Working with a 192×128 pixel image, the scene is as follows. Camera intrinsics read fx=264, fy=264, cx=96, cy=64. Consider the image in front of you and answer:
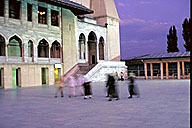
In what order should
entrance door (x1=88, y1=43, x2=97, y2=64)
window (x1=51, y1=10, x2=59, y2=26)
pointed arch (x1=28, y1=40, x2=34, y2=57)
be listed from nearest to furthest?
pointed arch (x1=28, y1=40, x2=34, y2=57)
window (x1=51, y1=10, x2=59, y2=26)
entrance door (x1=88, y1=43, x2=97, y2=64)

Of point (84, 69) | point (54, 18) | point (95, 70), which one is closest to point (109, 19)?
point (84, 69)

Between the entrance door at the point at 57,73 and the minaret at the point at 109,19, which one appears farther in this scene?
the minaret at the point at 109,19

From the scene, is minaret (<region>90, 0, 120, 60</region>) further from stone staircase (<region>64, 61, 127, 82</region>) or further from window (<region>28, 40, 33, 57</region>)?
window (<region>28, 40, 33, 57</region>)

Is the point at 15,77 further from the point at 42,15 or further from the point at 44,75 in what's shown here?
the point at 42,15

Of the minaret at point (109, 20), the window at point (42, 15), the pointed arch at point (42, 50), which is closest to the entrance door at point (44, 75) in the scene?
the pointed arch at point (42, 50)

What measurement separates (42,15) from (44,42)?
3479 millimetres

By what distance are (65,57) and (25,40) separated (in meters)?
7.19

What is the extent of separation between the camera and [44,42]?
34.4m

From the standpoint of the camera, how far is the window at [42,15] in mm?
33000

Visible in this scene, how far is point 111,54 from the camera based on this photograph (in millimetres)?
46594

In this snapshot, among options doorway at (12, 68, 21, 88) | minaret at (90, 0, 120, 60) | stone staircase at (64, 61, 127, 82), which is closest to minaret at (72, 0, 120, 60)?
minaret at (90, 0, 120, 60)

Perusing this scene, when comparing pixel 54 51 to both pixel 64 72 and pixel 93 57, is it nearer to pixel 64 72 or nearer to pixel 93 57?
pixel 64 72

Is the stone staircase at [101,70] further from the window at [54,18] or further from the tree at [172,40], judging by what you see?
the tree at [172,40]

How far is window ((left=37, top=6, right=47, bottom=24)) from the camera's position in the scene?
108 ft
